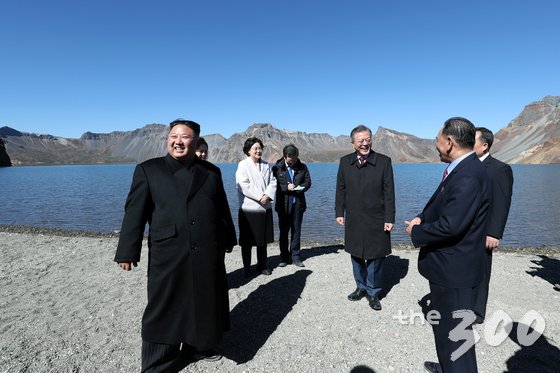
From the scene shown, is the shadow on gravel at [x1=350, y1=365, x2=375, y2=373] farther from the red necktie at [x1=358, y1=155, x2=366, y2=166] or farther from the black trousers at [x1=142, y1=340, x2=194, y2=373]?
the red necktie at [x1=358, y1=155, x2=366, y2=166]

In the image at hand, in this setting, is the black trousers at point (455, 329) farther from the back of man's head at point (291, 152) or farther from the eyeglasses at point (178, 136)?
the back of man's head at point (291, 152)

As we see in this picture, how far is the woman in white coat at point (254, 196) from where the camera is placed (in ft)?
22.1

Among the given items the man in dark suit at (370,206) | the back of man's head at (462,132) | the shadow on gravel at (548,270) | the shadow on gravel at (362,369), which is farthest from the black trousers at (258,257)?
the shadow on gravel at (548,270)

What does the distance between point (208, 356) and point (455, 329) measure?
2.97 metres

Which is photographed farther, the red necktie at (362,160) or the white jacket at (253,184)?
the white jacket at (253,184)

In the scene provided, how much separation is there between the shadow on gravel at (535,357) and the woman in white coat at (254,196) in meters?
4.42

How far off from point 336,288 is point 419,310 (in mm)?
1622

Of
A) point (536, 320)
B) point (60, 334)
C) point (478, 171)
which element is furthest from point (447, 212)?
point (60, 334)

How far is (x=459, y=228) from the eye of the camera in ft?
8.96

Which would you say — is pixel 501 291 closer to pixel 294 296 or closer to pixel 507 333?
pixel 507 333

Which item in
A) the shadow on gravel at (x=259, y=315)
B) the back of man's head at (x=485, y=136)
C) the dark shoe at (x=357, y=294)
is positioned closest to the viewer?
the shadow on gravel at (x=259, y=315)

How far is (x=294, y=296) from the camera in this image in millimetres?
6195

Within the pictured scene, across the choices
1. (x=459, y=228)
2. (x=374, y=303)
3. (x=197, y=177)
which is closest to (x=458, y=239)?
(x=459, y=228)

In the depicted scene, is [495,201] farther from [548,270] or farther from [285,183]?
[548,270]
